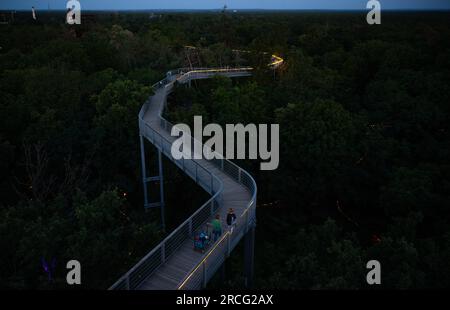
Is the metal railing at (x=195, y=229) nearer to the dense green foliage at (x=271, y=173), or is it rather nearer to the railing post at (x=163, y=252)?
the railing post at (x=163, y=252)

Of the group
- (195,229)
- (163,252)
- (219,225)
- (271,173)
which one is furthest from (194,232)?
(271,173)

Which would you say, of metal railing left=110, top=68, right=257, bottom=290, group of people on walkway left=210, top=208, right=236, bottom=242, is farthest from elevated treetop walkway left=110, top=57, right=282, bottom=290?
group of people on walkway left=210, top=208, right=236, bottom=242

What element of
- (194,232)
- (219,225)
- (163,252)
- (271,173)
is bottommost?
(271,173)

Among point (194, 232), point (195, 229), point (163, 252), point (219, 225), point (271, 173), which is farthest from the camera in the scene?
point (271, 173)

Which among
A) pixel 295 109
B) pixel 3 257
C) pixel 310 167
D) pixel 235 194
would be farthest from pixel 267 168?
pixel 3 257

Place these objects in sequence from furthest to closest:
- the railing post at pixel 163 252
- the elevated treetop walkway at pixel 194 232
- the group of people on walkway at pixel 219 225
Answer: the group of people on walkway at pixel 219 225
the railing post at pixel 163 252
the elevated treetop walkway at pixel 194 232

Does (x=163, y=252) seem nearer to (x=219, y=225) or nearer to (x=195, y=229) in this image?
(x=219, y=225)

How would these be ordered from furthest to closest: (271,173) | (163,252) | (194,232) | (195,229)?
(271,173) → (195,229) → (194,232) → (163,252)

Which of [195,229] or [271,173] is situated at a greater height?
[195,229]

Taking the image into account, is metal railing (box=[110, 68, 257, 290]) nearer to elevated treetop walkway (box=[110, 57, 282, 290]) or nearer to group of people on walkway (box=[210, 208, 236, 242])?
elevated treetop walkway (box=[110, 57, 282, 290])

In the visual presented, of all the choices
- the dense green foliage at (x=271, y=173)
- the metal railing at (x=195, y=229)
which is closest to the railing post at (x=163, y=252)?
the metal railing at (x=195, y=229)
